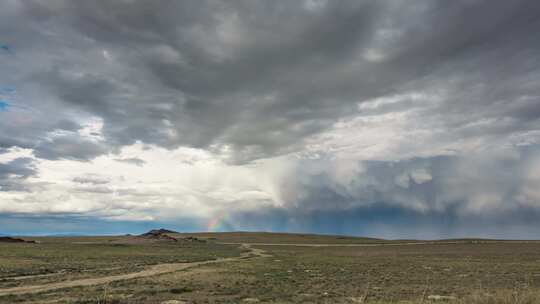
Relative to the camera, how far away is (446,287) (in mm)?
26469

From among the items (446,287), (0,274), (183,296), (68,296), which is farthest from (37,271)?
(446,287)

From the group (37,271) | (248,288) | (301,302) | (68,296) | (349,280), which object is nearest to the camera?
(301,302)

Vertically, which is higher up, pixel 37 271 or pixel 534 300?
pixel 534 300

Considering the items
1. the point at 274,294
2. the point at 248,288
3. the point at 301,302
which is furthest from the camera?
the point at 248,288

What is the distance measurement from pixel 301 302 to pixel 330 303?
85.4 inches

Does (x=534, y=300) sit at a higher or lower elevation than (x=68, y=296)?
higher

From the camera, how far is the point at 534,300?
15.1 meters

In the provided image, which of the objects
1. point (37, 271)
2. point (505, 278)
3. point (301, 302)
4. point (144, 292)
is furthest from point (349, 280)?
point (37, 271)

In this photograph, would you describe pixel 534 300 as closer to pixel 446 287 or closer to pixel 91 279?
pixel 446 287

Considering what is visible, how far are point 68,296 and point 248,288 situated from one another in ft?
37.6

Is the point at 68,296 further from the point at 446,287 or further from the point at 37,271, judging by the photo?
the point at 446,287

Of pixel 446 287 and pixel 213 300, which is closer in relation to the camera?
pixel 213 300

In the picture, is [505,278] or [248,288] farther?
[505,278]

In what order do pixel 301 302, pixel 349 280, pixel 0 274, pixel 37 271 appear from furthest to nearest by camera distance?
pixel 37 271 < pixel 0 274 < pixel 349 280 < pixel 301 302
